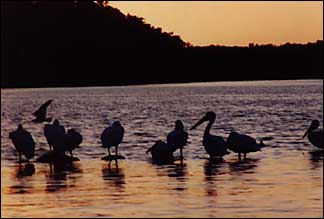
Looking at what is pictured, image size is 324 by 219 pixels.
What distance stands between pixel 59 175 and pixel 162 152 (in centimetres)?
305

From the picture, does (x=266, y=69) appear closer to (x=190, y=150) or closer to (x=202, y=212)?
(x=190, y=150)

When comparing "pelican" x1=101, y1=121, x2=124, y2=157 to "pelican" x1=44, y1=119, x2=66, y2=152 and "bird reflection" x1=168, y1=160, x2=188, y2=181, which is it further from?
"bird reflection" x1=168, y1=160, x2=188, y2=181

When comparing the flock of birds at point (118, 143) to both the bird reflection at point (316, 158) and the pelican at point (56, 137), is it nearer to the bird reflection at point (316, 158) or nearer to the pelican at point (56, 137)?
the pelican at point (56, 137)

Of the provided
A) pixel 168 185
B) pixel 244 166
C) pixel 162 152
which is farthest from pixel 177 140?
pixel 168 185

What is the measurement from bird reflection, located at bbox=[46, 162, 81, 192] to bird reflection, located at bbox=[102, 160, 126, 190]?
1.59 feet

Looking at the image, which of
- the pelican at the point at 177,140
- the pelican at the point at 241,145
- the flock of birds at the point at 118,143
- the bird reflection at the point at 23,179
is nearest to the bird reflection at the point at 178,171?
the flock of birds at the point at 118,143

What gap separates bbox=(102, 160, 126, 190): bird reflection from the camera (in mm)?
16797

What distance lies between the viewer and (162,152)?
68.6 ft

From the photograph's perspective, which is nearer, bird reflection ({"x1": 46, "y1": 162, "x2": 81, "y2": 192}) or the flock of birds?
bird reflection ({"x1": 46, "y1": 162, "x2": 81, "y2": 192})

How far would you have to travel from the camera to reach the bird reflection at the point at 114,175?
661 inches

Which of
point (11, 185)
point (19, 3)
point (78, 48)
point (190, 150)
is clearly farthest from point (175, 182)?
point (78, 48)

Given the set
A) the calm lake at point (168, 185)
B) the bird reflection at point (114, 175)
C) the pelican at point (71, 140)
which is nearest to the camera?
the calm lake at point (168, 185)

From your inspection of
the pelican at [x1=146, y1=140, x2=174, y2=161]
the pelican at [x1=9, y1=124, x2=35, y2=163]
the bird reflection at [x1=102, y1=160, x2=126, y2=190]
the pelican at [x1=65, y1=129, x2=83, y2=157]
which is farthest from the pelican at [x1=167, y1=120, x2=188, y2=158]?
the pelican at [x1=9, y1=124, x2=35, y2=163]

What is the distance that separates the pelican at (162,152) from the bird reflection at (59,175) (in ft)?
4.64
